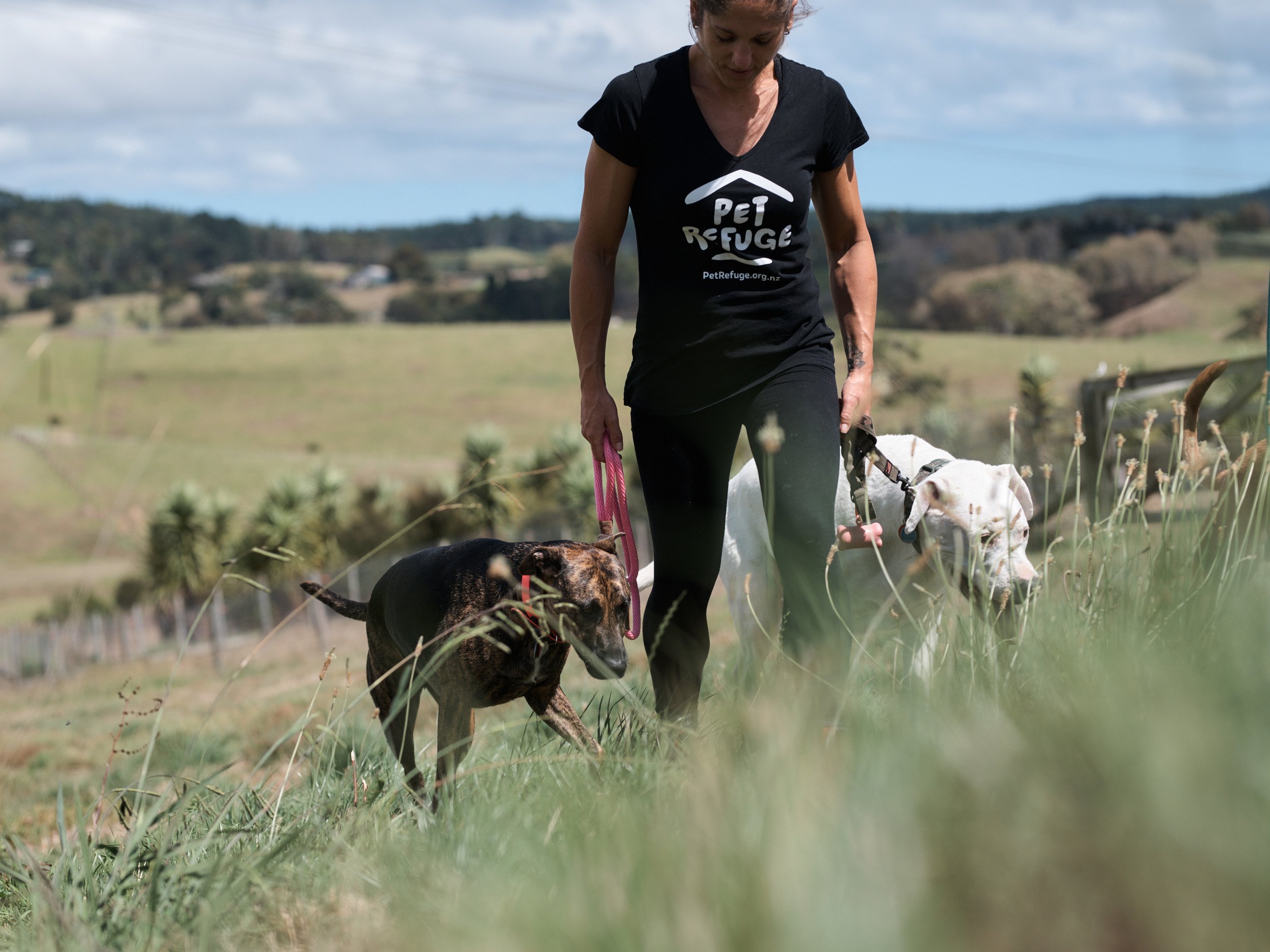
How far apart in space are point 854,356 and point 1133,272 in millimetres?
70612

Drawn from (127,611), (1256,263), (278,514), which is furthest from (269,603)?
(1256,263)

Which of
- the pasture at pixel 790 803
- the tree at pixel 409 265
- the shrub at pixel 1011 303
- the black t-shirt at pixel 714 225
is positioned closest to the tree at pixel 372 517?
the black t-shirt at pixel 714 225

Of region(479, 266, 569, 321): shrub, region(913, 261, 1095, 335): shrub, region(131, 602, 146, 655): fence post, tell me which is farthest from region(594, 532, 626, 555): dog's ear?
region(479, 266, 569, 321): shrub

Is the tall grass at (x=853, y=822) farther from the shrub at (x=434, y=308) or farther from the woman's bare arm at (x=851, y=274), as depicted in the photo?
the shrub at (x=434, y=308)

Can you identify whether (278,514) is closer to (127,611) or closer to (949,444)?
(127,611)

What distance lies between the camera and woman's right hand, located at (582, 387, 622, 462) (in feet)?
10.4

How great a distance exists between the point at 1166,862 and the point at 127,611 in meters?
37.5

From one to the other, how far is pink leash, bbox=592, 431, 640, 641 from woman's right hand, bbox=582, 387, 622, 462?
0.07 ft

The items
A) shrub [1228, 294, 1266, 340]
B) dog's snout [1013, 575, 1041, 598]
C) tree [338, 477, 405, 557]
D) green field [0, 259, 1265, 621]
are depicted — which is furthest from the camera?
green field [0, 259, 1265, 621]

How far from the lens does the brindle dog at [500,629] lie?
114 inches

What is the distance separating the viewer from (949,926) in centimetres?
122

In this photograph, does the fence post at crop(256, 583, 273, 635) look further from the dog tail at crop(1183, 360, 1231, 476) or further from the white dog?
the dog tail at crop(1183, 360, 1231, 476)

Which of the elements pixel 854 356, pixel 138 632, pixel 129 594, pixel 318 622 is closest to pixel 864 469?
pixel 854 356

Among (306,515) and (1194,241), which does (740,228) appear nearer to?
(306,515)
